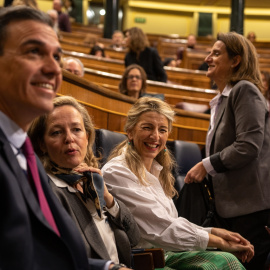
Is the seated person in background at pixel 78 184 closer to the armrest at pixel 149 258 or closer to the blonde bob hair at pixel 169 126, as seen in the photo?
the armrest at pixel 149 258

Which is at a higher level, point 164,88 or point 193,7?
point 193,7

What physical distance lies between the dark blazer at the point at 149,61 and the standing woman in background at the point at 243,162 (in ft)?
6.60

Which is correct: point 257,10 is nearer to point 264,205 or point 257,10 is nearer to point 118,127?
point 118,127

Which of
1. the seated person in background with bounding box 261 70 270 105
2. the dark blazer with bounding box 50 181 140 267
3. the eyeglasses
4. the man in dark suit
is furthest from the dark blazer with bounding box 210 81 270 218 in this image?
the seated person in background with bounding box 261 70 270 105

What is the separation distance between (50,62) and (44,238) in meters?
0.27

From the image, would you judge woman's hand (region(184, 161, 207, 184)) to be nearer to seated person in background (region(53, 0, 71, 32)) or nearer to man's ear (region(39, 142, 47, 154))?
man's ear (region(39, 142, 47, 154))

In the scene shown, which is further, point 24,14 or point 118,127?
point 118,127

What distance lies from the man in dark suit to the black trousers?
3.24 feet

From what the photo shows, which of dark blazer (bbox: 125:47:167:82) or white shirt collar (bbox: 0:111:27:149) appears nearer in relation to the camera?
white shirt collar (bbox: 0:111:27:149)

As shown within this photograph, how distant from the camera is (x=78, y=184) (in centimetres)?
117

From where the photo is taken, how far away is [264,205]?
1.65 meters

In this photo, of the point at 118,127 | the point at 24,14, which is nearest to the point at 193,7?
the point at 118,127

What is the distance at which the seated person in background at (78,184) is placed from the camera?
1095 millimetres

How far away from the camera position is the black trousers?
165 centimetres
